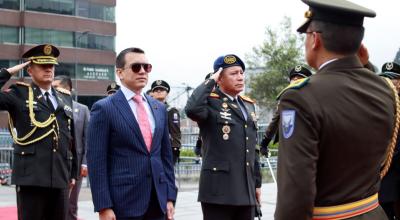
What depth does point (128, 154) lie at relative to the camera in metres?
4.23

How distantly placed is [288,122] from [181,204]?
7960 mm

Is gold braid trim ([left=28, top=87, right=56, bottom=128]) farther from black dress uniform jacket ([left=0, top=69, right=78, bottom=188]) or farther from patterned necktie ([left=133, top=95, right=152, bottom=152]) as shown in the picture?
patterned necktie ([left=133, top=95, right=152, bottom=152])

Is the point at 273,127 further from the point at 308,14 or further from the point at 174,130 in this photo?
the point at 308,14

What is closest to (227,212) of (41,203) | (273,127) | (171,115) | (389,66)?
(41,203)

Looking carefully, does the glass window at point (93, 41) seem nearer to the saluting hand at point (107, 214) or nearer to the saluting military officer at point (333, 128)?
the saluting hand at point (107, 214)

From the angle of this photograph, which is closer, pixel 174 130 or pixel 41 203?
pixel 41 203

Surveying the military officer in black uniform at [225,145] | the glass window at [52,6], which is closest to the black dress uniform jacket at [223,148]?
the military officer in black uniform at [225,145]

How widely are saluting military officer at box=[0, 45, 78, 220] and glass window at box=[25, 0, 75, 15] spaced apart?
52035mm

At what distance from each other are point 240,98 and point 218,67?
412 millimetres

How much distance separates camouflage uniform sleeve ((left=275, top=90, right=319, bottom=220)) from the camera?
2535 mm

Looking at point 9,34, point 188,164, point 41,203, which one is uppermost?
point 9,34

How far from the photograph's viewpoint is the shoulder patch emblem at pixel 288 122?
258 centimetres

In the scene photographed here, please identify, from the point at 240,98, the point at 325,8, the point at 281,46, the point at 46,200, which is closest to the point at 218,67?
the point at 240,98

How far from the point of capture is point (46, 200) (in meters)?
5.66
